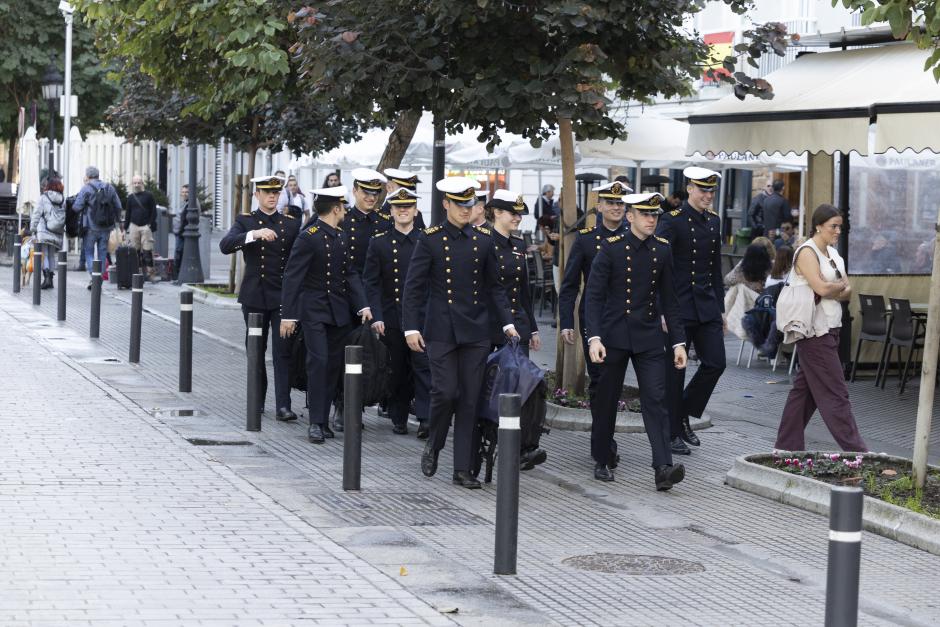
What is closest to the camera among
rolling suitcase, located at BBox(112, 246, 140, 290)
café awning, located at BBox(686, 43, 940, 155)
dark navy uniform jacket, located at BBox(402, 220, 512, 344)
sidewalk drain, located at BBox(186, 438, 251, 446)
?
dark navy uniform jacket, located at BBox(402, 220, 512, 344)

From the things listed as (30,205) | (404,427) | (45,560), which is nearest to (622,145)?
(404,427)

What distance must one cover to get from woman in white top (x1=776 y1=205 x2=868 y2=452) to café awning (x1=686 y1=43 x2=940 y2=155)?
2639 millimetres

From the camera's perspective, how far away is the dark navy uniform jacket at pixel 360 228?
12.8 m

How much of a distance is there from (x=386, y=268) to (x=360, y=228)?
2.26 feet

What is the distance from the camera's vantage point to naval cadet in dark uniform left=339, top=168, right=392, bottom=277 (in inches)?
503

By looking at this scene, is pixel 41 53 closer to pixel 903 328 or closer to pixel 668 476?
pixel 903 328

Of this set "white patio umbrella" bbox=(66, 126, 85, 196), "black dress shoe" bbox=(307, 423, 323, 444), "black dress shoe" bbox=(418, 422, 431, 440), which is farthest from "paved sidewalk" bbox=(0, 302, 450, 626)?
"white patio umbrella" bbox=(66, 126, 85, 196)

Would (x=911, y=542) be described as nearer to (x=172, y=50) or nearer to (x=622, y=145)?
(x=622, y=145)

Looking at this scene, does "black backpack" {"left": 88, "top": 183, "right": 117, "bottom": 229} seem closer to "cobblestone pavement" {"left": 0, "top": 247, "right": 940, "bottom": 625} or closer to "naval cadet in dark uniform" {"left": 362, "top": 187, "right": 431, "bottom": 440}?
"cobblestone pavement" {"left": 0, "top": 247, "right": 940, "bottom": 625}

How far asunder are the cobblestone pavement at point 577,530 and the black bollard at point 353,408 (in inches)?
8.4

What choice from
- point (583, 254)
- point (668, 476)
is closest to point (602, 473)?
point (668, 476)

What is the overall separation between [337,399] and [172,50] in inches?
327

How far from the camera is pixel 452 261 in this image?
10.4m

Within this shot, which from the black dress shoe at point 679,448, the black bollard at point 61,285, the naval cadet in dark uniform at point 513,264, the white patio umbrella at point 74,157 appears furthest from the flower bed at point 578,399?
the white patio umbrella at point 74,157
